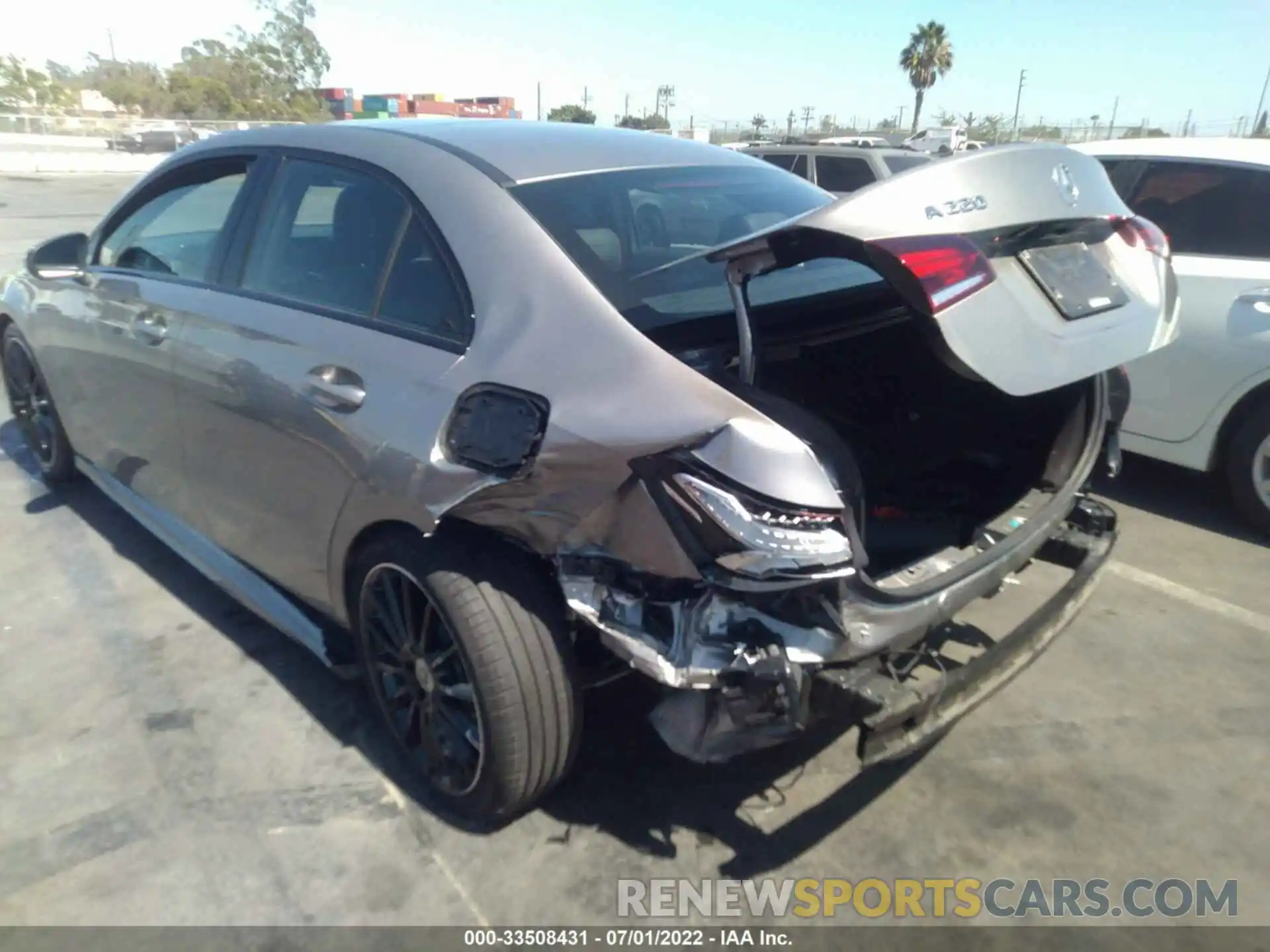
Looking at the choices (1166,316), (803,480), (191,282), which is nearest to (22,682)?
(191,282)

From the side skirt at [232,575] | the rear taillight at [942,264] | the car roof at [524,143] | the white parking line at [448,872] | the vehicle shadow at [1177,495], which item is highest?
the car roof at [524,143]

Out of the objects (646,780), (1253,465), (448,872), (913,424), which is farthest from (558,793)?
(1253,465)

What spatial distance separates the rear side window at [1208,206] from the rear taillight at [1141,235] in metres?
1.98

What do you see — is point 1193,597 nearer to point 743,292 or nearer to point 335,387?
point 743,292

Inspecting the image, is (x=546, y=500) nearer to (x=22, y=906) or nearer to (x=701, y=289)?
(x=701, y=289)

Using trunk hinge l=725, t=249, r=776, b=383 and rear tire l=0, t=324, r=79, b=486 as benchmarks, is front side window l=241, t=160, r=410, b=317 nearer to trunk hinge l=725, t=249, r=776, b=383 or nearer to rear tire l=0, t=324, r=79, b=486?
trunk hinge l=725, t=249, r=776, b=383

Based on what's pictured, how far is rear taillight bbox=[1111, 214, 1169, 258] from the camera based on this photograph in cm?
262

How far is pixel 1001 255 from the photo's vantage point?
2.13 meters

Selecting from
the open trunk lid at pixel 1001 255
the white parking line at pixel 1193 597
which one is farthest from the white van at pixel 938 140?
the open trunk lid at pixel 1001 255

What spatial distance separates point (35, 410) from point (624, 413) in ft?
13.2

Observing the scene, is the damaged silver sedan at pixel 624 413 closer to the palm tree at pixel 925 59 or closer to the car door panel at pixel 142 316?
the car door panel at pixel 142 316

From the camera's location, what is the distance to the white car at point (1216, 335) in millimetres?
4254

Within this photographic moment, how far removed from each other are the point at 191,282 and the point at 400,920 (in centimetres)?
219

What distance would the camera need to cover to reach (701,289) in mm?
2486
